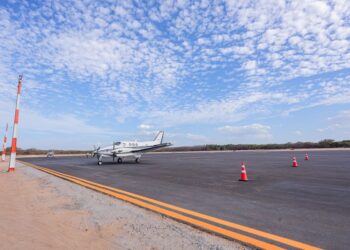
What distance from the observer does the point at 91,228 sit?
4.96m

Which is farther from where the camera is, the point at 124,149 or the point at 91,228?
the point at 124,149

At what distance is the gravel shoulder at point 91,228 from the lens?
4.13m

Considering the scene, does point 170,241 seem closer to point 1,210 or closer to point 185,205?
point 185,205

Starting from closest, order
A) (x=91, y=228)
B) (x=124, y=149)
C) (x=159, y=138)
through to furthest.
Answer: (x=91, y=228) → (x=124, y=149) → (x=159, y=138)

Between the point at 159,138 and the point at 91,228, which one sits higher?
the point at 159,138

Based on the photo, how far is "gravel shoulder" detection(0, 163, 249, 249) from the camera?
163 inches

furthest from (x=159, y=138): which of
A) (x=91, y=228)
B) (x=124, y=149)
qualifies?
(x=91, y=228)

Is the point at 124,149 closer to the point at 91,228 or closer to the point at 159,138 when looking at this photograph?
the point at 159,138

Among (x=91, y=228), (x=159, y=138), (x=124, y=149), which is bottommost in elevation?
(x=91, y=228)

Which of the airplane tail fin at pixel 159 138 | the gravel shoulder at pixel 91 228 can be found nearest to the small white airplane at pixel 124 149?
the airplane tail fin at pixel 159 138

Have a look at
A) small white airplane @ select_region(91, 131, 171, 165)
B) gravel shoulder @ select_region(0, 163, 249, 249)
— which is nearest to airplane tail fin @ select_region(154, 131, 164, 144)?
small white airplane @ select_region(91, 131, 171, 165)

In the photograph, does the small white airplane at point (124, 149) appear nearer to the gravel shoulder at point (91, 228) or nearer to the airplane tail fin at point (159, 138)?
the airplane tail fin at point (159, 138)

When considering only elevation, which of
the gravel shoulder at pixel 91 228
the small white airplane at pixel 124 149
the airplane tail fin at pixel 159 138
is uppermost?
the airplane tail fin at pixel 159 138

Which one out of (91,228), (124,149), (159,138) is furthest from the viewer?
(159,138)
